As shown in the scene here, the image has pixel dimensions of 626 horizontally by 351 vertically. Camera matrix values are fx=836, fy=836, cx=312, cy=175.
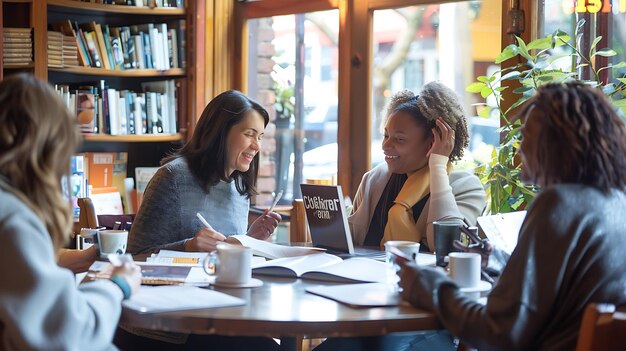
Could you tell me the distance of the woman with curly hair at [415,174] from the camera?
2721 mm

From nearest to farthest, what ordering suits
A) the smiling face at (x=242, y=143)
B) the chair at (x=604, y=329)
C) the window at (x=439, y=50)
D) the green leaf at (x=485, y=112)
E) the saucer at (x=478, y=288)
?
the chair at (x=604, y=329) < the saucer at (x=478, y=288) < the smiling face at (x=242, y=143) < the green leaf at (x=485, y=112) < the window at (x=439, y=50)

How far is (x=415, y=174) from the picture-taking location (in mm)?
2861

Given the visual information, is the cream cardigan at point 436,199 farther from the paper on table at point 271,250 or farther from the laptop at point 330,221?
the paper on table at point 271,250

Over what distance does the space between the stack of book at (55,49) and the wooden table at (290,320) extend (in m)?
2.92

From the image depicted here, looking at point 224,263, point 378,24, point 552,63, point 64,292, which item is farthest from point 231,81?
point 64,292

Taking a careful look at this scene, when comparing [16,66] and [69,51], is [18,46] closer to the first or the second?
[16,66]

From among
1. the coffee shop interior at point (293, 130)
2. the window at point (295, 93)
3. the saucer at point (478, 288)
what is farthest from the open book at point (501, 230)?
the window at point (295, 93)

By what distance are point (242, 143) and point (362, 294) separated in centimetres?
111

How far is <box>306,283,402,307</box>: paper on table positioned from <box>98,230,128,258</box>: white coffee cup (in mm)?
611

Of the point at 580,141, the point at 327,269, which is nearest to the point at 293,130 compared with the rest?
the point at 327,269

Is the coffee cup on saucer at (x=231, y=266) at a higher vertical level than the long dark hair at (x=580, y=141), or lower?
lower

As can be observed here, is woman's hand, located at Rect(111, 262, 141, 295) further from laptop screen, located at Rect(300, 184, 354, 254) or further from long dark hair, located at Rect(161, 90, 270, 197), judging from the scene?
long dark hair, located at Rect(161, 90, 270, 197)

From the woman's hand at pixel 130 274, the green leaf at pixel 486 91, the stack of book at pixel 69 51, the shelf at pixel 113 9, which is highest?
the shelf at pixel 113 9

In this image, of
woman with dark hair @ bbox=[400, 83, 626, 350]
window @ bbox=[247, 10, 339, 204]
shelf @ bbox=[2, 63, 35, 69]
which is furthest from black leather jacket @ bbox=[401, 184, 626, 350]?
shelf @ bbox=[2, 63, 35, 69]
